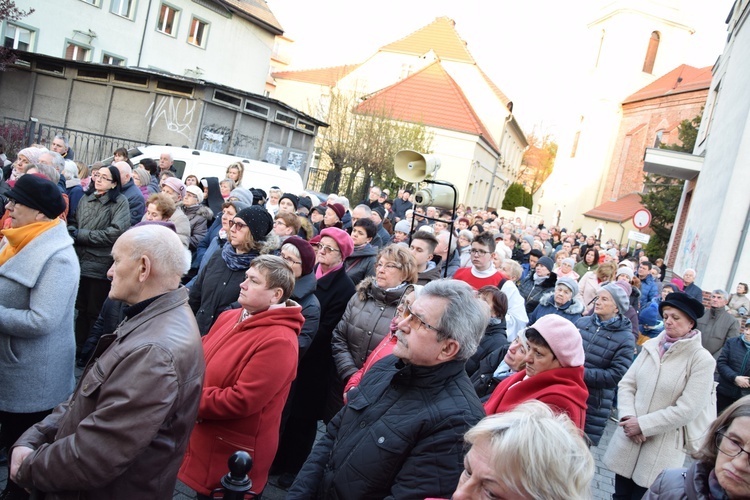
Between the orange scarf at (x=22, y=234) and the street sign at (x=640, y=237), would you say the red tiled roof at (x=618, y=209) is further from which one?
the orange scarf at (x=22, y=234)

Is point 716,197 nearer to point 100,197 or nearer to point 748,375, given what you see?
point 748,375

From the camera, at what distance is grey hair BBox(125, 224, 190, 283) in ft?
9.48

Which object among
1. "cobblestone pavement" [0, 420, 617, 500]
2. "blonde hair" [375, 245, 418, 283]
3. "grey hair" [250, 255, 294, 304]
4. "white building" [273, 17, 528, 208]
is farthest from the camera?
"white building" [273, 17, 528, 208]

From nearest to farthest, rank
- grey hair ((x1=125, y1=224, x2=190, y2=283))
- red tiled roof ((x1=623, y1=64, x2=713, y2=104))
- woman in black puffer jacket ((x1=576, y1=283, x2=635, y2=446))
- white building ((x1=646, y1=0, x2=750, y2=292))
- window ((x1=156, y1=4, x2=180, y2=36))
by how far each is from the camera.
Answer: grey hair ((x1=125, y1=224, x2=190, y2=283))
woman in black puffer jacket ((x1=576, y1=283, x2=635, y2=446))
white building ((x1=646, y1=0, x2=750, y2=292))
window ((x1=156, y1=4, x2=180, y2=36))
red tiled roof ((x1=623, y1=64, x2=713, y2=104))

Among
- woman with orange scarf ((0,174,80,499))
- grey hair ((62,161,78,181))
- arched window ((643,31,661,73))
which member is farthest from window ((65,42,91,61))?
arched window ((643,31,661,73))

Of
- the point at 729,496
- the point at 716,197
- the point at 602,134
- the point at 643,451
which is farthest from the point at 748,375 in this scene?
the point at 602,134

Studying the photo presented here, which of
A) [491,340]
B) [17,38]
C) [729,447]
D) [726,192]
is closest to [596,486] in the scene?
[491,340]

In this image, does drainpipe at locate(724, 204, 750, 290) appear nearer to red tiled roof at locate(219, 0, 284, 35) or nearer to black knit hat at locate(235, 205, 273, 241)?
black knit hat at locate(235, 205, 273, 241)

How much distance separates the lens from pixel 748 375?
808 cm

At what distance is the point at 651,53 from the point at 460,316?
173 feet

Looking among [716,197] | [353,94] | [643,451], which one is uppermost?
[353,94]

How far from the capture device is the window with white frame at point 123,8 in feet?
88.3

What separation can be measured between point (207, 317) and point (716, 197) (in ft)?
54.4

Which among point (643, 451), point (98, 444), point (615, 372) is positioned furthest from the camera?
point (615, 372)
